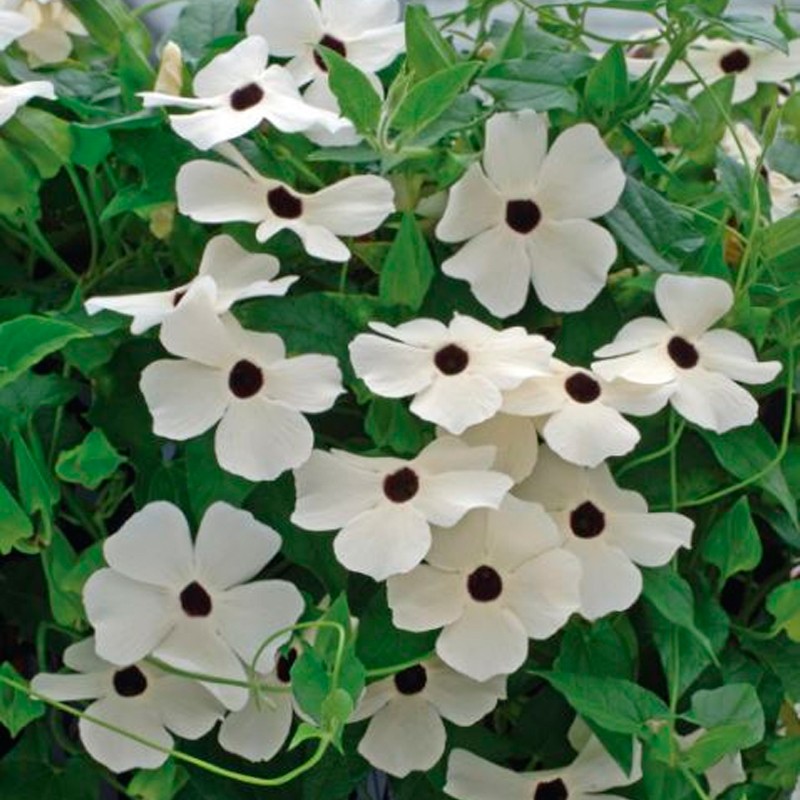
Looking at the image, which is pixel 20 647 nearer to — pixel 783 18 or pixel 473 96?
pixel 473 96

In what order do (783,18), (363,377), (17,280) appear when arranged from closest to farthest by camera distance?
1. (363,377)
2. (17,280)
3. (783,18)

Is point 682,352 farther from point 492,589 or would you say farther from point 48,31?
point 48,31

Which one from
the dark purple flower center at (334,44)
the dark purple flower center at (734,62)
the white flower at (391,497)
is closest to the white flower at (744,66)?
the dark purple flower center at (734,62)

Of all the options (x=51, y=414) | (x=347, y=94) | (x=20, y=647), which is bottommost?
(x=20, y=647)

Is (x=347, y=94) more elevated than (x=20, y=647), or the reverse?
(x=347, y=94)

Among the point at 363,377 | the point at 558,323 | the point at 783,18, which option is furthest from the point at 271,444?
the point at 783,18

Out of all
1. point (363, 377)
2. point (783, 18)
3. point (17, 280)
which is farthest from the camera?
point (783, 18)

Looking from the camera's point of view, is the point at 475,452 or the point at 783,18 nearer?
the point at 475,452
